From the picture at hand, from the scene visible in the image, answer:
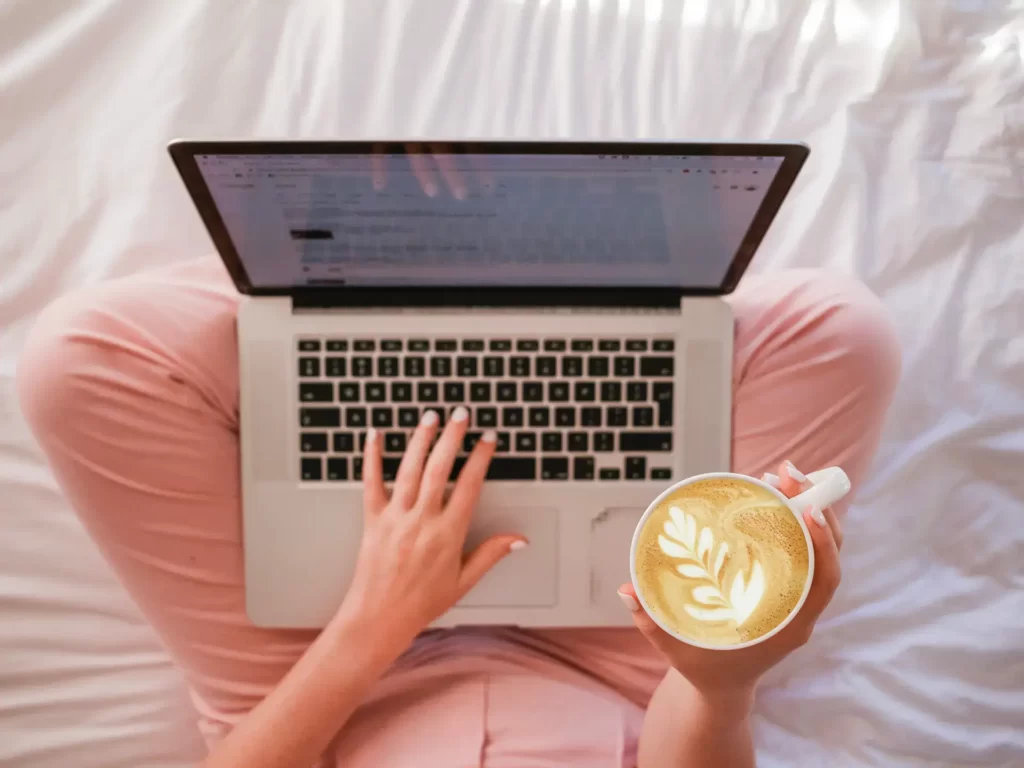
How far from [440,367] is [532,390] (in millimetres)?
92

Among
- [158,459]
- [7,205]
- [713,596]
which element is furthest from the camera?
[7,205]

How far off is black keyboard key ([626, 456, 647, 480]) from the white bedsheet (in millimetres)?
301

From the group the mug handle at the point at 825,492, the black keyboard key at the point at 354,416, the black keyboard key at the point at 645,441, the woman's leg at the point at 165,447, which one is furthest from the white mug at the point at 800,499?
the woman's leg at the point at 165,447

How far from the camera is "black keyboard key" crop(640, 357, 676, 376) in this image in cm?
74

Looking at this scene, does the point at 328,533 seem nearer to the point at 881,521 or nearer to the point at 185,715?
the point at 185,715

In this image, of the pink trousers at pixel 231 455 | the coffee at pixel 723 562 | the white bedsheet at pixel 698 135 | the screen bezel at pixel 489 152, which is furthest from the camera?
the white bedsheet at pixel 698 135

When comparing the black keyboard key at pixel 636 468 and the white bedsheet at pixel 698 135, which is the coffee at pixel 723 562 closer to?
the black keyboard key at pixel 636 468

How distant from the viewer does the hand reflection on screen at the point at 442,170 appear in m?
0.60

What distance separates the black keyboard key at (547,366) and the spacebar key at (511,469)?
0.09 metres

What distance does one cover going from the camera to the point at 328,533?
0.75 metres

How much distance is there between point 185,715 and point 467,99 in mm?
774

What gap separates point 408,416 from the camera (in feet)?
2.43

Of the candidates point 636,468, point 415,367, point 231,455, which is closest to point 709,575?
point 636,468

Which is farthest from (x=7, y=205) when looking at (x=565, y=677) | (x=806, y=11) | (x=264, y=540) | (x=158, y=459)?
(x=806, y=11)
